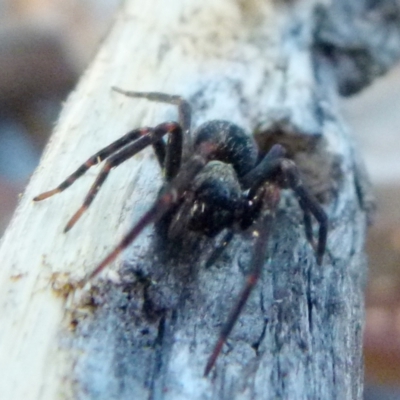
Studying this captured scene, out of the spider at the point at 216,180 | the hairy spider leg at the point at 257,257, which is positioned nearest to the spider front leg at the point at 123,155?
the spider at the point at 216,180

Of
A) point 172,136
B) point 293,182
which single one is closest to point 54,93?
point 172,136

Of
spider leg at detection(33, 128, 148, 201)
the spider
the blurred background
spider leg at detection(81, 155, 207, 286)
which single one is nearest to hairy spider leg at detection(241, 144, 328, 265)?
the spider

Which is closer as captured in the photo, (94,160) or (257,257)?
(257,257)

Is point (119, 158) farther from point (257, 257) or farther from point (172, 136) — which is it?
point (257, 257)

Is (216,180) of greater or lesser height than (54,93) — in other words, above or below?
below

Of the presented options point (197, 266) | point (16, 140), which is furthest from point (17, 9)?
point (197, 266)

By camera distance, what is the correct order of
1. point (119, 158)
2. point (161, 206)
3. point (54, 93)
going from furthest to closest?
point (54, 93)
point (119, 158)
point (161, 206)

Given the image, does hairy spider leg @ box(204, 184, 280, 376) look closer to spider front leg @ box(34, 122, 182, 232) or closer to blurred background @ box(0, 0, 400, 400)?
spider front leg @ box(34, 122, 182, 232)
